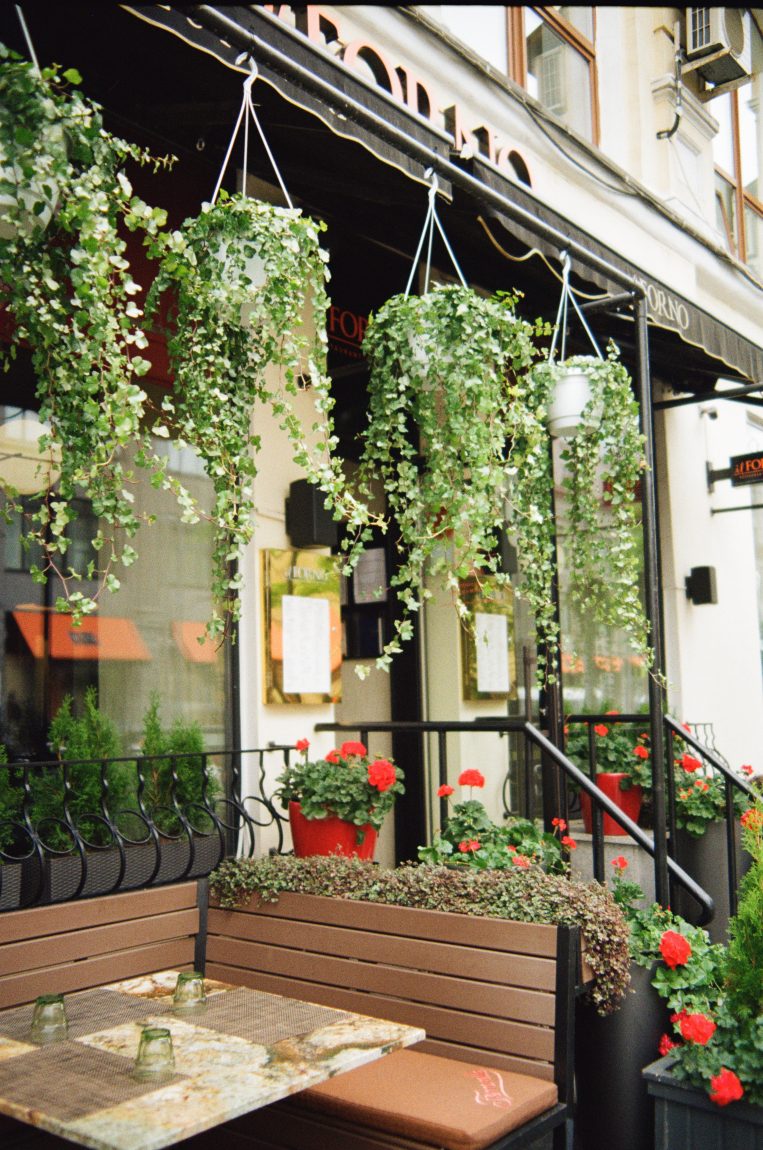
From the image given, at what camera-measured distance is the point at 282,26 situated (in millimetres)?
3305

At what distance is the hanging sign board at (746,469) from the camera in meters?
8.11

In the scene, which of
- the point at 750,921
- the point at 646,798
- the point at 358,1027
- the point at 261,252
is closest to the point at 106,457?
the point at 261,252

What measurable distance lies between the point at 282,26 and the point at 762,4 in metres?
2.56

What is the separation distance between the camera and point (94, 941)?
3.21 m

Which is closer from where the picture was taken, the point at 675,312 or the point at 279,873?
the point at 279,873

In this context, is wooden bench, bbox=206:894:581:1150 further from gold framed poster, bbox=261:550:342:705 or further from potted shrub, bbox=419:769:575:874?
gold framed poster, bbox=261:550:342:705

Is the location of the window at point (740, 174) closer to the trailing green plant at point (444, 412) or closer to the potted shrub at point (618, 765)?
the potted shrub at point (618, 765)

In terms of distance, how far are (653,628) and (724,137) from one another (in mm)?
7705

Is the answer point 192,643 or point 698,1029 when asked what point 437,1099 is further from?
point 192,643

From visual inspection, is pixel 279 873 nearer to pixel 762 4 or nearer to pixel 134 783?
pixel 134 783

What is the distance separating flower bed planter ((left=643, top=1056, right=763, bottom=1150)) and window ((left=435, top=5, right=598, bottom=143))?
5986 millimetres

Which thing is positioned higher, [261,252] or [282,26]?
[282,26]

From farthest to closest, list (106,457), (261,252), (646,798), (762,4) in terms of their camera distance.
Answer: (646,798) → (261,252) → (106,457) → (762,4)

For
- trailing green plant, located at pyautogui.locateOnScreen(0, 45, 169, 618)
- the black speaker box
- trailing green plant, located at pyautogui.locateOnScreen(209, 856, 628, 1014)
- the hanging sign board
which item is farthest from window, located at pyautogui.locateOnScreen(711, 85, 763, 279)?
trailing green plant, located at pyautogui.locateOnScreen(0, 45, 169, 618)
